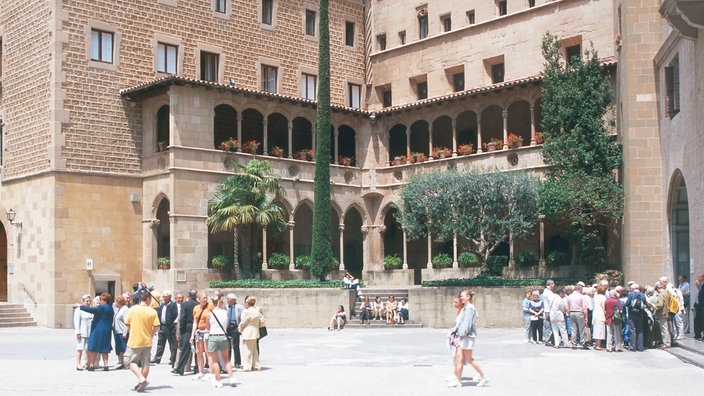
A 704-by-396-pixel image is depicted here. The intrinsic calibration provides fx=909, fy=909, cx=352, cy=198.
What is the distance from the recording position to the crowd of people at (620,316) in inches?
880

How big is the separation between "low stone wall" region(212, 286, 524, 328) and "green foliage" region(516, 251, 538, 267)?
6.46 m

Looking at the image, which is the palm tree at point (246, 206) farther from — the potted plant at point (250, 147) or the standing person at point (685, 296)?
the standing person at point (685, 296)

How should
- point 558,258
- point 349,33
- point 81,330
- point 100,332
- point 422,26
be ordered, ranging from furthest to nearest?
1. point 349,33
2. point 422,26
3. point 558,258
4. point 81,330
5. point 100,332

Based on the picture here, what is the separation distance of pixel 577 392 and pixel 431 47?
1210 inches

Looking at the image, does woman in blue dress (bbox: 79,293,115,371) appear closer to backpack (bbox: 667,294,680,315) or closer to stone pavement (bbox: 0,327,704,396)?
stone pavement (bbox: 0,327,704,396)

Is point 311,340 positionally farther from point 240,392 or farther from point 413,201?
point 240,392

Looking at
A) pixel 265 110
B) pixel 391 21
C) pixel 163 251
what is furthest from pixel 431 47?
pixel 163 251

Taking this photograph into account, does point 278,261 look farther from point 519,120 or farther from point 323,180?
point 519,120

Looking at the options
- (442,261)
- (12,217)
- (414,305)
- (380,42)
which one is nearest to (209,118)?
(12,217)

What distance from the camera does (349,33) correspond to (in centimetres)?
4662

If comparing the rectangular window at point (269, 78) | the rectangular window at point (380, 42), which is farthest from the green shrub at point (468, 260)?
the rectangular window at point (380, 42)

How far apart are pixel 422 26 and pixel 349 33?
153 inches

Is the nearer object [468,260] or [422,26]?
[468,260]

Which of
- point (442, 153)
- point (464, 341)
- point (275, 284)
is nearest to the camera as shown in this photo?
point (464, 341)
